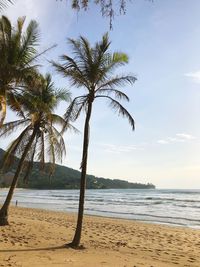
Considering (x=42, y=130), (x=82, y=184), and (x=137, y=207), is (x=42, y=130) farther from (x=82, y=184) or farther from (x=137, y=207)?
(x=137, y=207)

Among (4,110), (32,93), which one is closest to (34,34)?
(32,93)

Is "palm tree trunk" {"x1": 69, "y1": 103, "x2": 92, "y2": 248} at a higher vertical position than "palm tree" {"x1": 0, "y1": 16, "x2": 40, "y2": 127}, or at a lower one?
lower

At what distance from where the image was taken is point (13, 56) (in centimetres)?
1220

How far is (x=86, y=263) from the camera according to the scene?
8.78 meters

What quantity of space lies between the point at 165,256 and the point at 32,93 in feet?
25.2

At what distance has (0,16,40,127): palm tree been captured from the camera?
1151 cm

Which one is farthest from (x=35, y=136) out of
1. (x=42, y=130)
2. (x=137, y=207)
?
(x=137, y=207)

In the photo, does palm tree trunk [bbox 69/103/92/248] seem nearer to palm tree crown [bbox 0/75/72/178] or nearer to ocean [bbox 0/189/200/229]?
palm tree crown [bbox 0/75/72/178]

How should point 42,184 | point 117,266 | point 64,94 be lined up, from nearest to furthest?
point 117,266 → point 64,94 → point 42,184

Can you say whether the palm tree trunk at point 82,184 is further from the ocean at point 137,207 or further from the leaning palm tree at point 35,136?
the ocean at point 137,207

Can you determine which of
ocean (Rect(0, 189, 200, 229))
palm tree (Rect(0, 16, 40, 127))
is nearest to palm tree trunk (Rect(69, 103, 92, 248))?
palm tree (Rect(0, 16, 40, 127))

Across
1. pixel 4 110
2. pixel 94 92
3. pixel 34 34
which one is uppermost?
pixel 34 34

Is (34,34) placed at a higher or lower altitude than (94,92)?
higher

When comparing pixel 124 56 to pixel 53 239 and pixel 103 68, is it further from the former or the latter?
pixel 53 239
